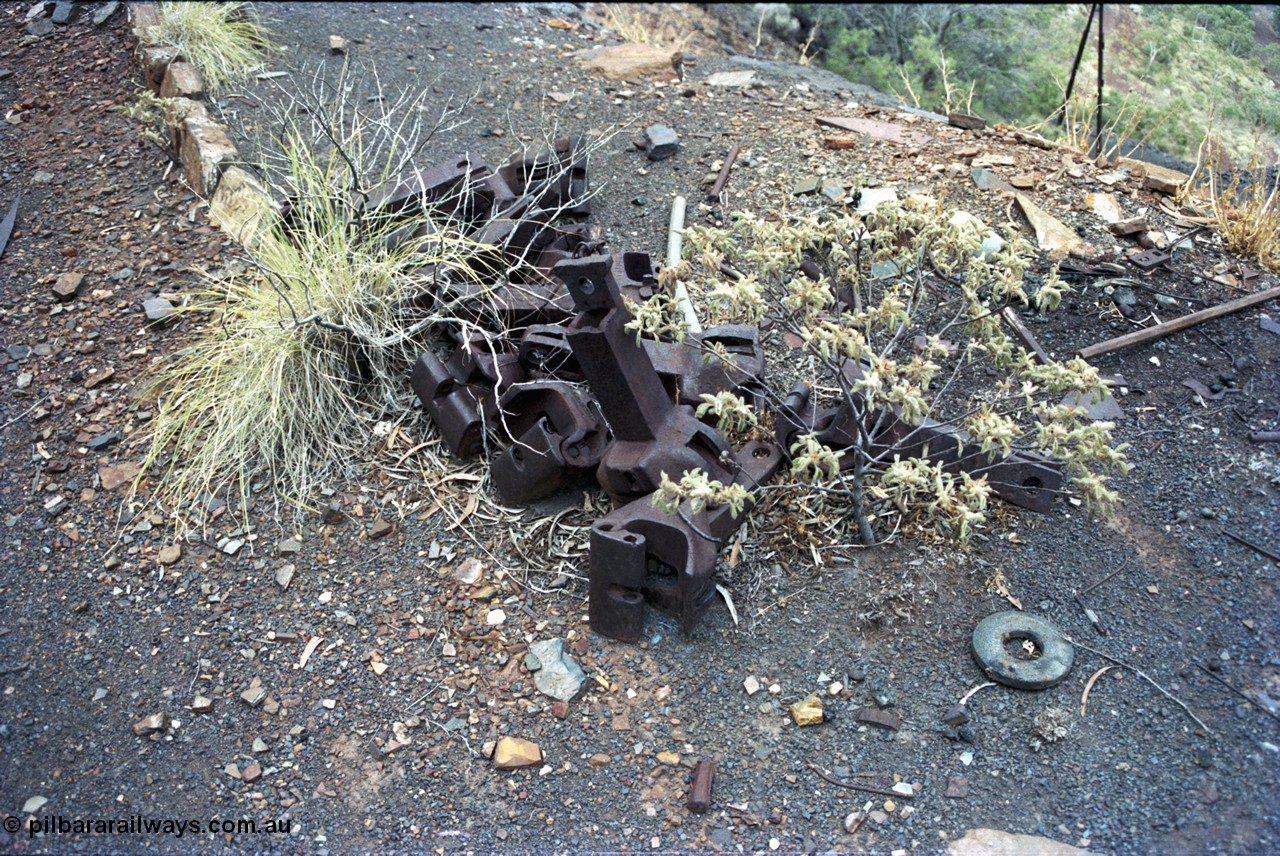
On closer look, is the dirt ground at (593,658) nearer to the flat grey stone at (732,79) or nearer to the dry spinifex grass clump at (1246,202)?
the dry spinifex grass clump at (1246,202)

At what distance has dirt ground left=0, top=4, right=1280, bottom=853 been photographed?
8.38 ft

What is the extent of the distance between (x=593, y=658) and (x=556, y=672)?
0.40 ft

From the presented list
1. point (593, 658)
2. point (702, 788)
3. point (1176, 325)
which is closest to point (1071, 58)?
point (1176, 325)

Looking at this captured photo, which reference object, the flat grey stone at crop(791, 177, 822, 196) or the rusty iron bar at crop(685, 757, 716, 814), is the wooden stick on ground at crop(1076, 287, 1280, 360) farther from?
the rusty iron bar at crop(685, 757, 716, 814)

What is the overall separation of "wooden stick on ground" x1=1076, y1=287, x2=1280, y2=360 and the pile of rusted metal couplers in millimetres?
936

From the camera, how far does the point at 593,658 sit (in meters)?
2.92

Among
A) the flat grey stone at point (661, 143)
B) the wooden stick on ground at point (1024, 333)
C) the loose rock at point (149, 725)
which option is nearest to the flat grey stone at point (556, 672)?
the loose rock at point (149, 725)

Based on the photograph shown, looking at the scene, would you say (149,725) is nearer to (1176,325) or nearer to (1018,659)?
(1018,659)

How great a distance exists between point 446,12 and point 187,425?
13.8 feet

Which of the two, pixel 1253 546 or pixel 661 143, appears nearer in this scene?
pixel 1253 546

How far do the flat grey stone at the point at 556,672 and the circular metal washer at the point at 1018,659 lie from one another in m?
1.18

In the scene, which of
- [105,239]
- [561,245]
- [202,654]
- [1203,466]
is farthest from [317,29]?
[1203,466]

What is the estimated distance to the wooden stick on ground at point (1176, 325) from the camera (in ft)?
12.4

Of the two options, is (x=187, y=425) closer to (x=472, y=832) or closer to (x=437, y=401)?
(x=437, y=401)
